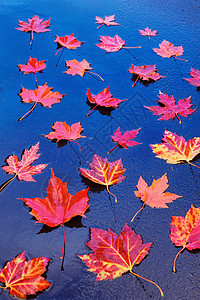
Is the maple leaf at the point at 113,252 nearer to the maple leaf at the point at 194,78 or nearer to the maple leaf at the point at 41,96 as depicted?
the maple leaf at the point at 41,96

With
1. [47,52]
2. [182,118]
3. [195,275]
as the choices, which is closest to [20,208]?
[195,275]

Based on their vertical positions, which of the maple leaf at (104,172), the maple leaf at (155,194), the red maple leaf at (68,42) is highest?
the red maple leaf at (68,42)

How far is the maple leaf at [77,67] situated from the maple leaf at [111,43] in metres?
0.21

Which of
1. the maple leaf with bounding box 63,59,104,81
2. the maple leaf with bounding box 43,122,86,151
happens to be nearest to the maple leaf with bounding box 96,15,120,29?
the maple leaf with bounding box 63,59,104,81

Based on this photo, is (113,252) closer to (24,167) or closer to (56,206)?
(56,206)

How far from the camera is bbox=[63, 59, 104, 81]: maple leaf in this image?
4.71ft

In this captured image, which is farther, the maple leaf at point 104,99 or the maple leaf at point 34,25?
the maple leaf at point 34,25

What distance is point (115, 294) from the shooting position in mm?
718

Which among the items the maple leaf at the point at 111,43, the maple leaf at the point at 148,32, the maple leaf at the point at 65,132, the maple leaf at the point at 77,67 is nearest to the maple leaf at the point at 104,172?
the maple leaf at the point at 65,132

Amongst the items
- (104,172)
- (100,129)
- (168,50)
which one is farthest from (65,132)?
(168,50)

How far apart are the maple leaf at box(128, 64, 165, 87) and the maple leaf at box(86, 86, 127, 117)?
0.69 feet

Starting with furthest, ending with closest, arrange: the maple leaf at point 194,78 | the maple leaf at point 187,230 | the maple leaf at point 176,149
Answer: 1. the maple leaf at point 194,78
2. the maple leaf at point 176,149
3. the maple leaf at point 187,230

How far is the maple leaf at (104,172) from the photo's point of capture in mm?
966

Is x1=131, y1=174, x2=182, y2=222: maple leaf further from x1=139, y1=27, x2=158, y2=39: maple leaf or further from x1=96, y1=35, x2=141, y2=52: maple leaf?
x1=139, y1=27, x2=158, y2=39: maple leaf
